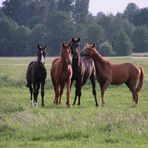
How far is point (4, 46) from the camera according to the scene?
9456 centimetres

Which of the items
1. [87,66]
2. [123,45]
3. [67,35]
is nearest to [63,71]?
[87,66]

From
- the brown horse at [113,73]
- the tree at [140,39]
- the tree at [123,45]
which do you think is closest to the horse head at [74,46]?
the brown horse at [113,73]

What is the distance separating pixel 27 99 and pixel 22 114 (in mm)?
6955

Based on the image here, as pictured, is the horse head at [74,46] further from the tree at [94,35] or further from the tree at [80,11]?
the tree at [80,11]

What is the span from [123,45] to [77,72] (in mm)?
76759

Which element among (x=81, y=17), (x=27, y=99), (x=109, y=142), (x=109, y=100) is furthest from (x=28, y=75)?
(x=81, y=17)

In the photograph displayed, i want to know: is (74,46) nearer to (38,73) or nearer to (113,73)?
(38,73)

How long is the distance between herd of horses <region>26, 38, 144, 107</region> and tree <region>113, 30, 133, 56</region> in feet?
242

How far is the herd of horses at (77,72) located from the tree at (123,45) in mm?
73612

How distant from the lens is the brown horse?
1886 centimetres

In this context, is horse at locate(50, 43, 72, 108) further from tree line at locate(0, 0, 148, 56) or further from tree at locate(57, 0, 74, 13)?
tree at locate(57, 0, 74, 13)

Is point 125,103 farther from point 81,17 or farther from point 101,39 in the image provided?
point 81,17

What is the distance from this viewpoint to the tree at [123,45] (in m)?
93.1

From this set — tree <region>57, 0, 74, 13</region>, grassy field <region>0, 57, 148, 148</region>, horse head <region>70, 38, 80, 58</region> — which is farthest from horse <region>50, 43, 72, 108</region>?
tree <region>57, 0, 74, 13</region>
